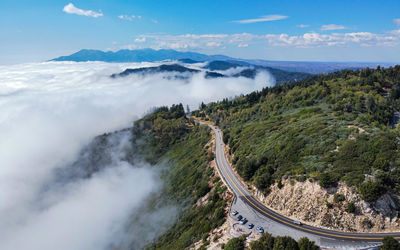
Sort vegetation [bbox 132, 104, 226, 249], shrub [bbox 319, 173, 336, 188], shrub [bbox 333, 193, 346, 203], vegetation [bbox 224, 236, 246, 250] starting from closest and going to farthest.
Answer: vegetation [bbox 224, 236, 246, 250] → shrub [bbox 333, 193, 346, 203] → shrub [bbox 319, 173, 336, 188] → vegetation [bbox 132, 104, 226, 249]

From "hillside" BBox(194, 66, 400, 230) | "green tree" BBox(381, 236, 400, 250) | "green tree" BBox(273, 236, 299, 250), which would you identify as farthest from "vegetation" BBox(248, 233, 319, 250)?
"hillside" BBox(194, 66, 400, 230)

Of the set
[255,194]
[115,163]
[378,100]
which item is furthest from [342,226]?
[115,163]

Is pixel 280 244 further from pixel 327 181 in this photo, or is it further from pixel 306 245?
pixel 327 181

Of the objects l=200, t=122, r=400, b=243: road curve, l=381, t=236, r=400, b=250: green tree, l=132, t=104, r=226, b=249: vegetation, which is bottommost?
l=132, t=104, r=226, b=249: vegetation

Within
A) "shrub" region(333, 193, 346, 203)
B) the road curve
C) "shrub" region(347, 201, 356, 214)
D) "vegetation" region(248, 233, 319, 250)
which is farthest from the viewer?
"shrub" region(333, 193, 346, 203)

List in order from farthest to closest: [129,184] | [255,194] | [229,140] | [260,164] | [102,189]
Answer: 1. [102,189]
2. [129,184]
3. [229,140]
4. [260,164]
5. [255,194]

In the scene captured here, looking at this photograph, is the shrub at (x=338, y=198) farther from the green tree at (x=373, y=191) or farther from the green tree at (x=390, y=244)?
the green tree at (x=390, y=244)

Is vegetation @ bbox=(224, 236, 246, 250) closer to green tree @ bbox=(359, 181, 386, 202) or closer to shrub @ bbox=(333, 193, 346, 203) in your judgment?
shrub @ bbox=(333, 193, 346, 203)

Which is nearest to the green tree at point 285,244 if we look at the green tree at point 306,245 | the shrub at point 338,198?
the green tree at point 306,245

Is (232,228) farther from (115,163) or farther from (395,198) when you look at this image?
(115,163)
